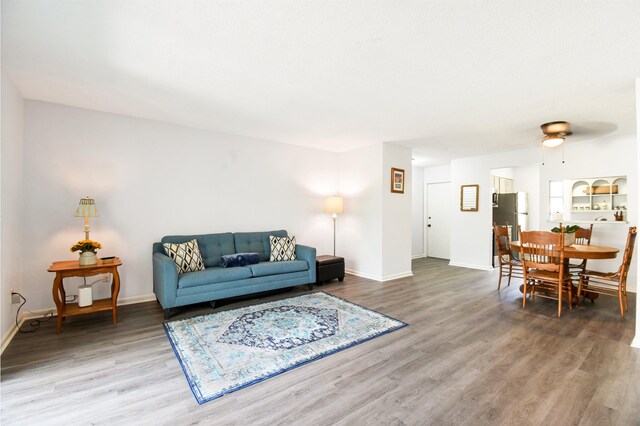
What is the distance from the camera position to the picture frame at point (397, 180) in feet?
17.6

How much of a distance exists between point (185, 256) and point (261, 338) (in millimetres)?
1619

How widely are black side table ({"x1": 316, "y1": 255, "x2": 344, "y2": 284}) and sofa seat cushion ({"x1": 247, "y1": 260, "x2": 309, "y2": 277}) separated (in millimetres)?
361

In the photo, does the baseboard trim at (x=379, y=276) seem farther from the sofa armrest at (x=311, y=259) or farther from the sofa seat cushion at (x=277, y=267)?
the sofa seat cushion at (x=277, y=267)

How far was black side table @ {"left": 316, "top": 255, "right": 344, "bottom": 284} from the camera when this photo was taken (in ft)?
15.8

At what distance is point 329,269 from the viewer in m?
4.94

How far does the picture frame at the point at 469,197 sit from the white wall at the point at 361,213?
8.29 ft

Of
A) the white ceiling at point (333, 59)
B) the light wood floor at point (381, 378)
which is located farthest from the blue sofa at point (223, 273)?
the white ceiling at point (333, 59)

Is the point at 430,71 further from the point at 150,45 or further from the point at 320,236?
the point at 320,236

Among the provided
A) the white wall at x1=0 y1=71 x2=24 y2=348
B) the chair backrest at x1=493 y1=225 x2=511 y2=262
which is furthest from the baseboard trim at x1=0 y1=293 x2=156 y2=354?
the chair backrest at x1=493 y1=225 x2=511 y2=262

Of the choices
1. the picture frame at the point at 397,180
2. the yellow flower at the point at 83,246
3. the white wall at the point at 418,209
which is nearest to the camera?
the yellow flower at the point at 83,246

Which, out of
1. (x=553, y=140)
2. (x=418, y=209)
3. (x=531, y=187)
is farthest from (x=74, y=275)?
(x=531, y=187)

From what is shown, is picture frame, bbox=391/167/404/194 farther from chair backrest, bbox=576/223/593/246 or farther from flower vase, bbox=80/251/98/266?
flower vase, bbox=80/251/98/266

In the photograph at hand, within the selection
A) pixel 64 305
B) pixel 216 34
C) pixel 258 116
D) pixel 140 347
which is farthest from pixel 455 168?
pixel 64 305

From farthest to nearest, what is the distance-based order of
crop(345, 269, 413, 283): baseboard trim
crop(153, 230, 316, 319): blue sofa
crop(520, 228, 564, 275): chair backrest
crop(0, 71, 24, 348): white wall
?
crop(345, 269, 413, 283): baseboard trim → crop(520, 228, 564, 275): chair backrest → crop(153, 230, 316, 319): blue sofa → crop(0, 71, 24, 348): white wall
